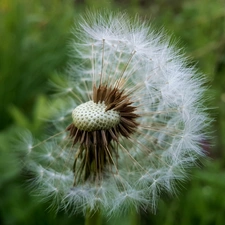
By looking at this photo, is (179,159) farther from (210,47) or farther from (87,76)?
(210,47)

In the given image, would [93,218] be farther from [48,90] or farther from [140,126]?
[48,90]

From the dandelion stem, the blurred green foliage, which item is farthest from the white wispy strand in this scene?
the blurred green foliage

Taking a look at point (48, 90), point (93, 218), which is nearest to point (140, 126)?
point (93, 218)

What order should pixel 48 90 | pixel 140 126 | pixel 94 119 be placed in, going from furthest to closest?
1. pixel 48 90
2. pixel 140 126
3. pixel 94 119

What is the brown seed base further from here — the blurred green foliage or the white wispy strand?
the blurred green foliage

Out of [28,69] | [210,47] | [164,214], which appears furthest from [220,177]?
[28,69]
